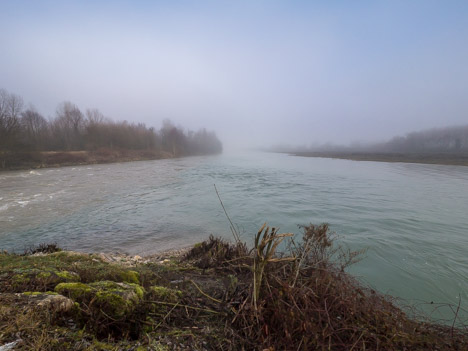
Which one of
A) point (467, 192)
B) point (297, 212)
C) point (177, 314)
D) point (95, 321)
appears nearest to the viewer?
point (95, 321)

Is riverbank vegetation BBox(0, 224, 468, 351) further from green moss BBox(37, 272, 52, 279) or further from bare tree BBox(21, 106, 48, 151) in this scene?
bare tree BBox(21, 106, 48, 151)

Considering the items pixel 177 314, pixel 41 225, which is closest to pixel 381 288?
pixel 177 314

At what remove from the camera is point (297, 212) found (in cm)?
1255

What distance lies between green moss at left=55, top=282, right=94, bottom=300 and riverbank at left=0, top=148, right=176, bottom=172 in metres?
46.6

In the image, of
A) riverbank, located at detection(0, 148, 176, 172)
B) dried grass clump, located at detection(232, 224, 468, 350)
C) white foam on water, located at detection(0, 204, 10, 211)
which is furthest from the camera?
riverbank, located at detection(0, 148, 176, 172)

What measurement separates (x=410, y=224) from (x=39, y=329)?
13.4 m

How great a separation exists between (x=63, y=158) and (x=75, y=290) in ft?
172

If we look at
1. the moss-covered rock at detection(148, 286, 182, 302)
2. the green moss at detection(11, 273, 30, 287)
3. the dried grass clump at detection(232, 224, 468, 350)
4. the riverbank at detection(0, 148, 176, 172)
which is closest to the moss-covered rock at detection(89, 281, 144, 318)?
the moss-covered rock at detection(148, 286, 182, 302)

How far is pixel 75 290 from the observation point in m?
2.65

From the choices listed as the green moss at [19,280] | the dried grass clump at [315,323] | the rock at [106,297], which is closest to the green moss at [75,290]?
the rock at [106,297]

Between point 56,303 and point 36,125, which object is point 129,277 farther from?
point 36,125

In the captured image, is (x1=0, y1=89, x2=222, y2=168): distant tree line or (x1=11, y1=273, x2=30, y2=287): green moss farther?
(x1=0, y1=89, x2=222, y2=168): distant tree line

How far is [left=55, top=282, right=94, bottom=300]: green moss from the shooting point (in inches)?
102

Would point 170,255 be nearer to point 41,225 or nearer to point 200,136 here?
point 41,225
